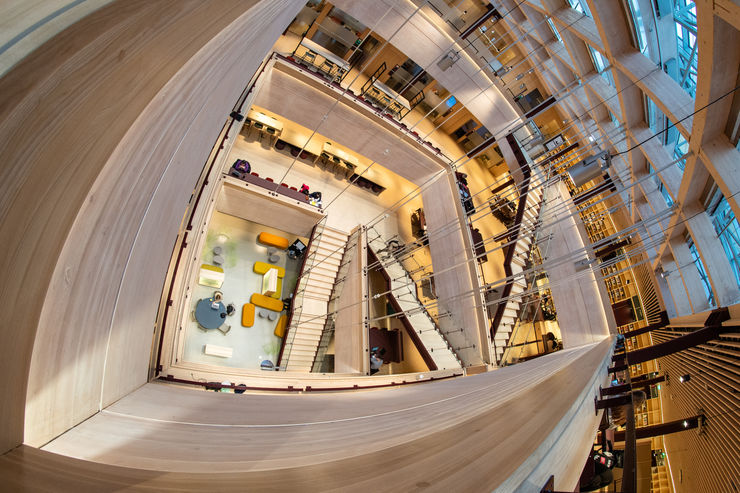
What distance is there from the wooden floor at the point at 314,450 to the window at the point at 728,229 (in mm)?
4621

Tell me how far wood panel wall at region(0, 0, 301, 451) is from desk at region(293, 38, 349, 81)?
605 cm

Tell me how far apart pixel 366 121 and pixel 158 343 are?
18.2 feet

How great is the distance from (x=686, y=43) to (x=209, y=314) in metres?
8.05

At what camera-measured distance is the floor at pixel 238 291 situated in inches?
205

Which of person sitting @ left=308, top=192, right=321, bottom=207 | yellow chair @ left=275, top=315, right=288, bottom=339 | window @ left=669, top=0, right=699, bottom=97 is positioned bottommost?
yellow chair @ left=275, top=315, right=288, bottom=339

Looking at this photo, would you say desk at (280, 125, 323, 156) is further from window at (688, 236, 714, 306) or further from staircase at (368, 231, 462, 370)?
window at (688, 236, 714, 306)

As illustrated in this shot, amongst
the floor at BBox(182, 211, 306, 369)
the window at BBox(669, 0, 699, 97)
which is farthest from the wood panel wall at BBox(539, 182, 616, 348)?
the floor at BBox(182, 211, 306, 369)

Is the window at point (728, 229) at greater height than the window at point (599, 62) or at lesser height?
lesser

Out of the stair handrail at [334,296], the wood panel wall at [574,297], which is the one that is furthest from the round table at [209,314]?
the wood panel wall at [574,297]

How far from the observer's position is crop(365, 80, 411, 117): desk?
786 centimetres

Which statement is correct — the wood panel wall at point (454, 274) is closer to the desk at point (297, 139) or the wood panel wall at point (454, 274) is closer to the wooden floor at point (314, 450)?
the desk at point (297, 139)

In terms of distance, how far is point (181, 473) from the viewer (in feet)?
1.56

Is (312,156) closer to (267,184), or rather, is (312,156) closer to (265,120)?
(265,120)

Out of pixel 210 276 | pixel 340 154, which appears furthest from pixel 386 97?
pixel 210 276
